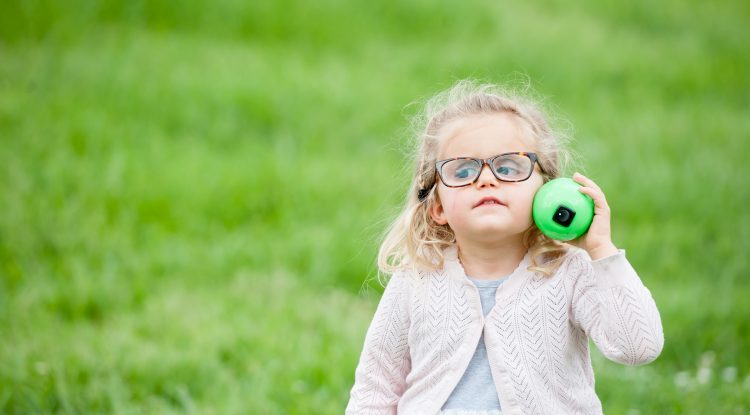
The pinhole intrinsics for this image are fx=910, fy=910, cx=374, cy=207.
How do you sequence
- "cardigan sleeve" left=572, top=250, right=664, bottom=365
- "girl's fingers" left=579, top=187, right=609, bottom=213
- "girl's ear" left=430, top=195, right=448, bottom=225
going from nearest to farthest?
"cardigan sleeve" left=572, top=250, right=664, bottom=365 < "girl's fingers" left=579, top=187, right=609, bottom=213 < "girl's ear" left=430, top=195, right=448, bottom=225

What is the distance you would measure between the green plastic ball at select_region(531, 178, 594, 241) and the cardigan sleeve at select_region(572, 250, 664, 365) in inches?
4.7

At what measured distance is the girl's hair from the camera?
9.62ft

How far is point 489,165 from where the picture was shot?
9.13 ft

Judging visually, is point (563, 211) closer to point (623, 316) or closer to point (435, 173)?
point (623, 316)

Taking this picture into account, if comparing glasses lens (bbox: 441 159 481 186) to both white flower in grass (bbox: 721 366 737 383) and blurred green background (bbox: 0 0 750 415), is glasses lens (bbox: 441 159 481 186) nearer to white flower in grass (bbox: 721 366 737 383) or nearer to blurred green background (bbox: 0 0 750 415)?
blurred green background (bbox: 0 0 750 415)

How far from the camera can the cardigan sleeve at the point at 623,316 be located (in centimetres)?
261

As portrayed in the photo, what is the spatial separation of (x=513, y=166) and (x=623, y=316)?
1.85 ft

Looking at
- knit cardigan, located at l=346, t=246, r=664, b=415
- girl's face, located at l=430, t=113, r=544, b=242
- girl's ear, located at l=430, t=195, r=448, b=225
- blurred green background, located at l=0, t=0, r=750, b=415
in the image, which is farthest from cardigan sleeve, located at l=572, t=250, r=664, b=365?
blurred green background, located at l=0, t=0, r=750, b=415

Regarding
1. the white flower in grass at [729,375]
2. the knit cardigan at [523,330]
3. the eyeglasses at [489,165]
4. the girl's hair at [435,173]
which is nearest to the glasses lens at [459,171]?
the eyeglasses at [489,165]

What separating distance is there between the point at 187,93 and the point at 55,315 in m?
2.96

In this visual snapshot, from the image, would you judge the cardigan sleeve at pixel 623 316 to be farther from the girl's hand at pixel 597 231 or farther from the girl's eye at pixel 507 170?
the girl's eye at pixel 507 170

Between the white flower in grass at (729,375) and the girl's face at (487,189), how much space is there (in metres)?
A: 2.56

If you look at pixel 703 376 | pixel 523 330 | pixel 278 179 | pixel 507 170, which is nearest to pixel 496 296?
pixel 523 330

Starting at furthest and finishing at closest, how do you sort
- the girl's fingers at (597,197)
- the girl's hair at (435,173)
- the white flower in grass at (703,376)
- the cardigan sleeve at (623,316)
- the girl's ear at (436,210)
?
1. the white flower in grass at (703,376)
2. the girl's ear at (436,210)
3. the girl's hair at (435,173)
4. the girl's fingers at (597,197)
5. the cardigan sleeve at (623,316)
